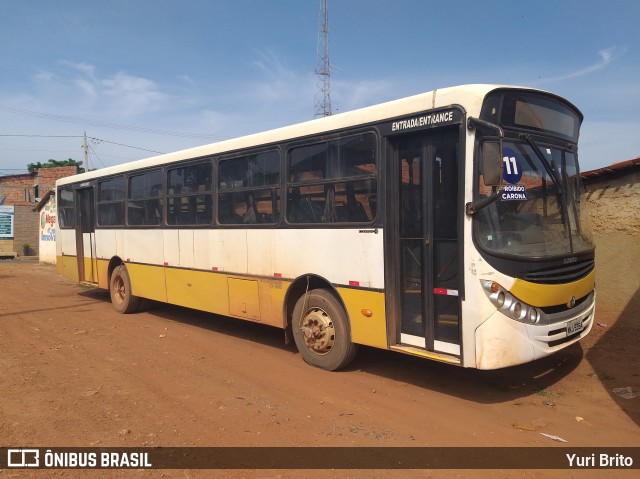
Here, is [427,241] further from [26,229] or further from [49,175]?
[49,175]

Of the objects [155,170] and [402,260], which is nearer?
[402,260]

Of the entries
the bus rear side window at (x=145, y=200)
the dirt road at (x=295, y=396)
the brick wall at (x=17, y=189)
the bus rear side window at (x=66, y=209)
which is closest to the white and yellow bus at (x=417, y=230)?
the dirt road at (x=295, y=396)

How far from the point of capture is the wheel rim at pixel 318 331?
5.95m

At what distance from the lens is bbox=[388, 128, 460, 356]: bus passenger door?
4828 millimetres

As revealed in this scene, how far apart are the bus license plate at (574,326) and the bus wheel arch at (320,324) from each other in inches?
90.7

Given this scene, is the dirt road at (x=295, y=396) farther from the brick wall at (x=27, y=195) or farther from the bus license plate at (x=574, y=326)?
the brick wall at (x=27, y=195)

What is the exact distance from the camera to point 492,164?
14.2ft

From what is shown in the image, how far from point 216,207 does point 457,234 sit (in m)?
4.10

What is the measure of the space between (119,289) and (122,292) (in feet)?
0.42

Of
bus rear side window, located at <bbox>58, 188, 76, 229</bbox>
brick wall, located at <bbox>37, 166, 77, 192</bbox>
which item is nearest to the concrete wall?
bus rear side window, located at <bbox>58, 188, 76, 229</bbox>

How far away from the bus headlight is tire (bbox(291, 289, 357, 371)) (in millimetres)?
1844

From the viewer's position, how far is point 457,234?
15.5 feet

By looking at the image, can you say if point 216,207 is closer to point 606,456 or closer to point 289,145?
point 289,145

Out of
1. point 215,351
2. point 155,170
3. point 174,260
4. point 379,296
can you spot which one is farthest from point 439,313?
point 155,170
